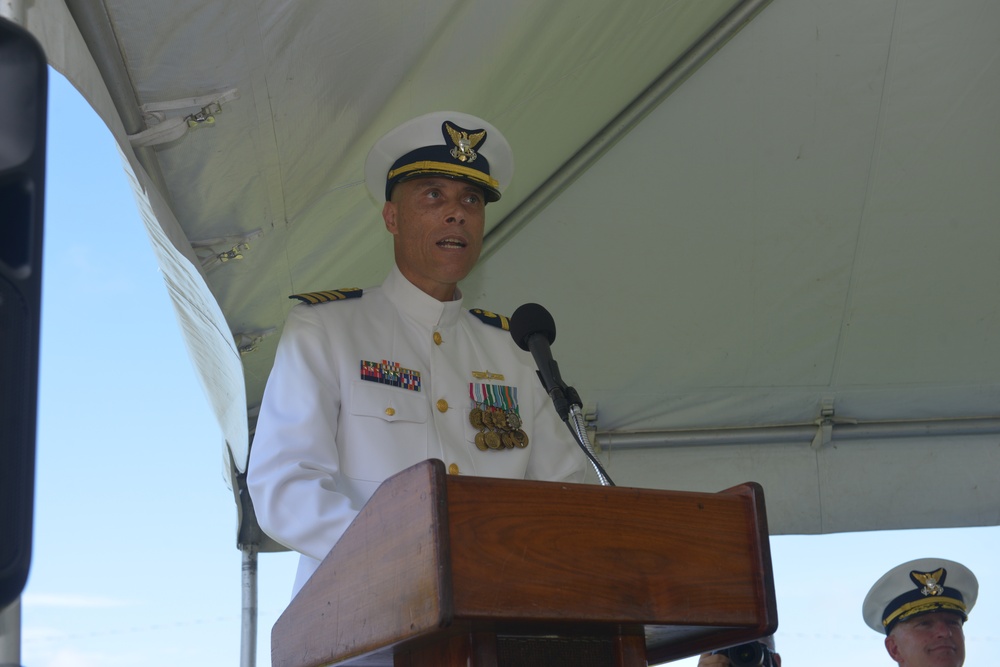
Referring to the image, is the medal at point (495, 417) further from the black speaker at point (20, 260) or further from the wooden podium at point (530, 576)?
the black speaker at point (20, 260)

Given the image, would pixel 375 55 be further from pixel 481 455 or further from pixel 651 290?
pixel 651 290

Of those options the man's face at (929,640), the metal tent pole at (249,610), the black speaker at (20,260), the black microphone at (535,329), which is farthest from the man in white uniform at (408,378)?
the man's face at (929,640)

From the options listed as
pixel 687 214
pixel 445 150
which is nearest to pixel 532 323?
pixel 445 150

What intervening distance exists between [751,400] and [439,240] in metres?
2.11

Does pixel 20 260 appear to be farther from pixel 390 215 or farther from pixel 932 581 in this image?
pixel 932 581

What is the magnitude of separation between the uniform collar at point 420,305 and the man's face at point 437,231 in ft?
0.09

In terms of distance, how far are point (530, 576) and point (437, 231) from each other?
1206 millimetres

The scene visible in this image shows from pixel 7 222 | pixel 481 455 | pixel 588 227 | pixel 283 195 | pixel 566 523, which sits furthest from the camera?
pixel 588 227

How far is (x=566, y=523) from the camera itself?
4.16ft

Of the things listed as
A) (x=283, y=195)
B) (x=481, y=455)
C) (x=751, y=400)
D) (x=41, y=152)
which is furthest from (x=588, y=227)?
(x=41, y=152)

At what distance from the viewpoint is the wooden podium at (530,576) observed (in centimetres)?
118

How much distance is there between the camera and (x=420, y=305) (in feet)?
7.64

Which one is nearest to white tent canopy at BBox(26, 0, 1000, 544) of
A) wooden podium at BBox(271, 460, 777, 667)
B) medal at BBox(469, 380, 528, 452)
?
medal at BBox(469, 380, 528, 452)

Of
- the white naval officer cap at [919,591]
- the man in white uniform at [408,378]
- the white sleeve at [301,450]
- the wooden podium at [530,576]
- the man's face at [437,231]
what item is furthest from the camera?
the white naval officer cap at [919,591]
